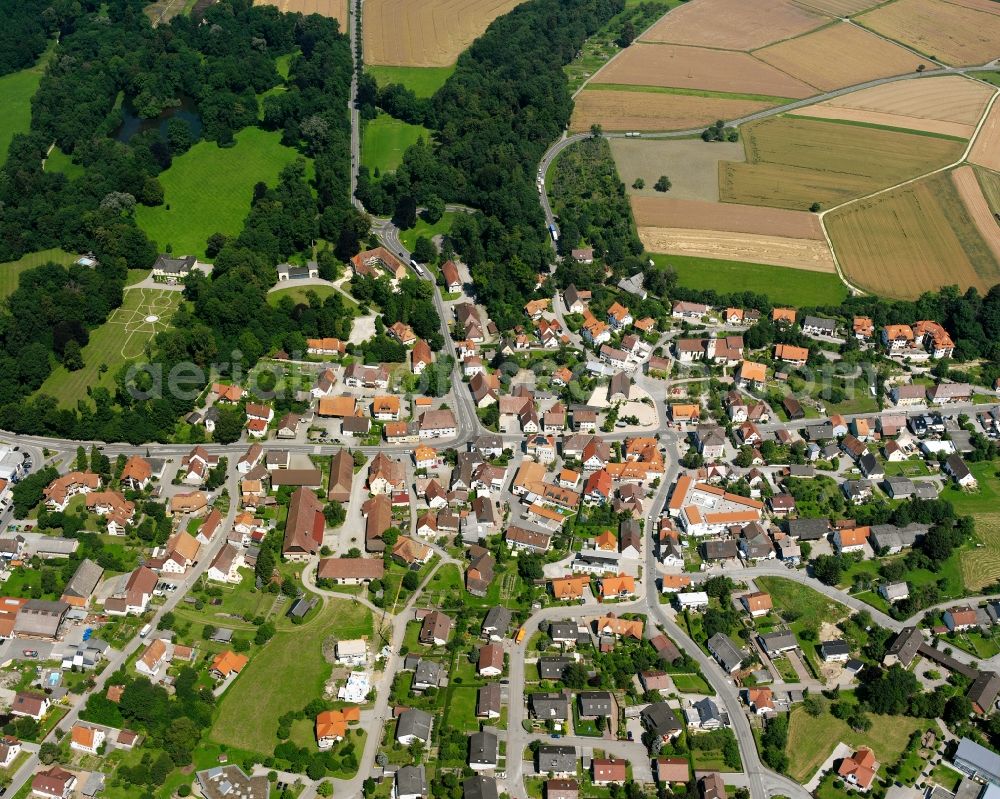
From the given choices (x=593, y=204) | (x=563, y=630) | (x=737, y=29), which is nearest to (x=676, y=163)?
(x=593, y=204)

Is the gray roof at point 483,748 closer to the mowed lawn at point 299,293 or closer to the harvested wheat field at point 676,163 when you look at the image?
the mowed lawn at point 299,293

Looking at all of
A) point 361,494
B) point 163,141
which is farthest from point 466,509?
point 163,141

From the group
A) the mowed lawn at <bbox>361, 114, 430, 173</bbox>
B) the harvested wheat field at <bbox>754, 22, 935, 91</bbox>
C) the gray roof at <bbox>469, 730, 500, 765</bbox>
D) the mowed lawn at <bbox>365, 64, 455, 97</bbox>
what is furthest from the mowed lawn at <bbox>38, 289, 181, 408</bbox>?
the harvested wheat field at <bbox>754, 22, 935, 91</bbox>

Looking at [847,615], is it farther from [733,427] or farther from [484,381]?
[484,381]

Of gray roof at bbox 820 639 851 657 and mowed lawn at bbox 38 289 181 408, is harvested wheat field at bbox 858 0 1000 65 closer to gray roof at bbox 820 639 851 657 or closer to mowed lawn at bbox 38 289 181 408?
gray roof at bbox 820 639 851 657

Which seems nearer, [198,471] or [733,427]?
[198,471]

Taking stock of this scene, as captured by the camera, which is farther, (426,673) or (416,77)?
(416,77)

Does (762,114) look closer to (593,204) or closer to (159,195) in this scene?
(593,204)
